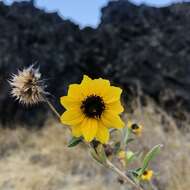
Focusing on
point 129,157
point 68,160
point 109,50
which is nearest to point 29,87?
point 129,157

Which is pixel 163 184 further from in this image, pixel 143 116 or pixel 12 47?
pixel 12 47

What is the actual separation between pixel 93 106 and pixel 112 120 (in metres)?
0.06

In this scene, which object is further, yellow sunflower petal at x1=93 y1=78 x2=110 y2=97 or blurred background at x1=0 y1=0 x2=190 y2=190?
blurred background at x1=0 y1=0 x2=190 y2=190

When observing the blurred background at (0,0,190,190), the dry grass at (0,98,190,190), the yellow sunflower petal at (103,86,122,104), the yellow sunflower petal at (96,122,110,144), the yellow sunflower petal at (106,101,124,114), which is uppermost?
the blurred background at (0,0,190,190)

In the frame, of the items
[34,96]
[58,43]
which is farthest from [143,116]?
[34,96]

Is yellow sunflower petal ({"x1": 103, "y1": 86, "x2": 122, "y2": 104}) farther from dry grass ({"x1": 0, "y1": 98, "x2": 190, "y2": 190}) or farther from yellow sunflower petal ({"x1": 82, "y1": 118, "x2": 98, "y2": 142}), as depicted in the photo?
dry grass ({"x1": 0, "y1": 98, "x2": 190, "y2": 190})

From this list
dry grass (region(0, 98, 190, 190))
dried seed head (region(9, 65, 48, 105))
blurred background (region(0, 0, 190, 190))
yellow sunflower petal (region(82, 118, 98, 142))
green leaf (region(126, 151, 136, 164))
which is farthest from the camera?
blurred background (region(0, 0, 190, 190))

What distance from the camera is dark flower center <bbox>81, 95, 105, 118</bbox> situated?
1204 millimetres

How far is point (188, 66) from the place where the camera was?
26.3ft

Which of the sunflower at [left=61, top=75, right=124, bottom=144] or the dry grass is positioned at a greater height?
the dry grass

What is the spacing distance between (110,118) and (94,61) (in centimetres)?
732

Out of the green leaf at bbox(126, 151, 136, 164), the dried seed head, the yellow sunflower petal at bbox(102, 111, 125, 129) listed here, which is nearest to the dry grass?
the green leaf at bbox(126, 151, 136, 164)

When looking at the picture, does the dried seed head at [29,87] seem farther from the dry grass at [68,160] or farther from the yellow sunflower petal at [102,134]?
the dry grass at [68,160]

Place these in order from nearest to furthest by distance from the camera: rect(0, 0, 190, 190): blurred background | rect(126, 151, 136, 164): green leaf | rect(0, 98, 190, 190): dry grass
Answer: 1. rect(126, 151, 136, 164): green leaf
2. rect(0, 98, 190, 190): dry grass
3. rect(0, 0, 190, 190): blurred background
